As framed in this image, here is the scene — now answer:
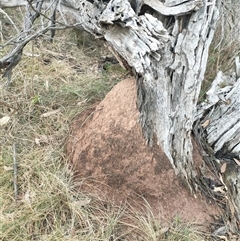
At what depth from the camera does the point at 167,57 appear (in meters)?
2.61

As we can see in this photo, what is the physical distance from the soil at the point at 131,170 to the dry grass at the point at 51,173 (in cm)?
8

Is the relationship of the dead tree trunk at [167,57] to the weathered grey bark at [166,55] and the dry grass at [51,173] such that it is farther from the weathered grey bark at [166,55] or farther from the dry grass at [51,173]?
the dry grass at [51,173]

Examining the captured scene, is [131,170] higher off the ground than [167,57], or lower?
lower

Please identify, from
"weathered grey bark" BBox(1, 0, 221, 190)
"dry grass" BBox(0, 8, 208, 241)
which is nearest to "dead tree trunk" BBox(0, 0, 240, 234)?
"weathered grey bark" BBox(1, 0, 221, 190)

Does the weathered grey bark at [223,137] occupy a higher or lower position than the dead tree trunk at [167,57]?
lower

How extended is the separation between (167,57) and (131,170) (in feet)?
2.44

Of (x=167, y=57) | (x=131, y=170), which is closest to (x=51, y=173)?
(x=131, y=170)

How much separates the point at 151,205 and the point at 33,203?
754 millimetres

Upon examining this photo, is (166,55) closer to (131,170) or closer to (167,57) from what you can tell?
(167,57)

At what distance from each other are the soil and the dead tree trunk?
0.24 feet

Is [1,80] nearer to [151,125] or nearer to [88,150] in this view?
[88,150]

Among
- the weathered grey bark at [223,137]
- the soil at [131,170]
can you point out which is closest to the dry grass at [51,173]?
the soil at [131,170]

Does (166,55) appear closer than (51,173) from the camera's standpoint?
Yes

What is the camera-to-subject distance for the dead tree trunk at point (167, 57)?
2424 millimetres
